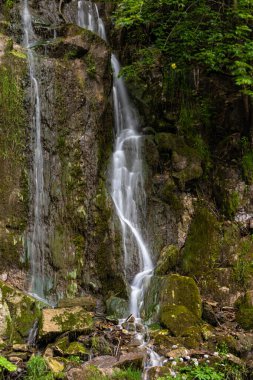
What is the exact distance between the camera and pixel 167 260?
915cm

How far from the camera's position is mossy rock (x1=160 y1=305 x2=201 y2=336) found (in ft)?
22.8

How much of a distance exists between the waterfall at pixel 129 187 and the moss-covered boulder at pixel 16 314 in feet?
6.52

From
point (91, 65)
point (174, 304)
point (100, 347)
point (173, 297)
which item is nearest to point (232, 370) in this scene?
point (174, 304)

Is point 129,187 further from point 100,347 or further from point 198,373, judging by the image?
point 198,373

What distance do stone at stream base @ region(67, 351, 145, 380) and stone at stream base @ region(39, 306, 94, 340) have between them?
2.30ft

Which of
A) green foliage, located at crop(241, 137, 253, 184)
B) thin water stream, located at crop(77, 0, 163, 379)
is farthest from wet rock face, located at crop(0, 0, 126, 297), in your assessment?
green foliage, located at crop(241, 137, 253, 184)

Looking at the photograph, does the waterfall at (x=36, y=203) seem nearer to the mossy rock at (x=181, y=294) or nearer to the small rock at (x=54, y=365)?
the mossy rock at (x=181, y=294)

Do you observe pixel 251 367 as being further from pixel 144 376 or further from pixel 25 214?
pixel 25 214

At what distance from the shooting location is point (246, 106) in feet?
38.9

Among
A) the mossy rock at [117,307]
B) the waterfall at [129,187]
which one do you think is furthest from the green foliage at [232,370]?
the mossy rock at [117,307]

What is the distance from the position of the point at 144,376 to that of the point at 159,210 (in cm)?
525

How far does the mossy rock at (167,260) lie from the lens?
8.95 meters

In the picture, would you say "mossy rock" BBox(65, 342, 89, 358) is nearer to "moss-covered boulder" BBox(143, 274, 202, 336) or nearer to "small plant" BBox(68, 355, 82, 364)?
"small plant" BBox(68, 355, 82, 364)

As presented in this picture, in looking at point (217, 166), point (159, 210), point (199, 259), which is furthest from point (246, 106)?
point (199, 259)
